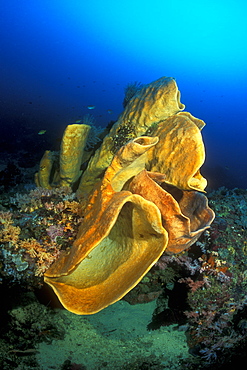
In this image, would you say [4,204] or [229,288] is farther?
[4,204]

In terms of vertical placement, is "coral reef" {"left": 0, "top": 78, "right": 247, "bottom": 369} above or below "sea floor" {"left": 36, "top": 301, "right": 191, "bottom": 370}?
above

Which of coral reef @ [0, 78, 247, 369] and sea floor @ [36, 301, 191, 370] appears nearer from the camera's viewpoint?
coral reef @ [0, 78, 247, 369]

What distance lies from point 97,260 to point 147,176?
1304mm

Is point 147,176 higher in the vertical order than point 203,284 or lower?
higher

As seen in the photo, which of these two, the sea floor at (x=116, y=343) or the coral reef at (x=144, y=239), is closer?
the coral reef at (x=144, y=239)

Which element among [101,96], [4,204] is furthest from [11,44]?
[4,204]

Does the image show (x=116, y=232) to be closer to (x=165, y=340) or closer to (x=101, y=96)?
(x=165, y=340)

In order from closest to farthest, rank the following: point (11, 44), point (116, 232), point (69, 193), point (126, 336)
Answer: point (116, 232) → point (126, 336) → point (69, 193) → point (11, 44)

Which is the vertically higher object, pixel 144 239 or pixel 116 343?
pixel 144 239

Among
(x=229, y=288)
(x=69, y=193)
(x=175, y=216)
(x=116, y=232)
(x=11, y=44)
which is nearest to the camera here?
(x=175, y=216)

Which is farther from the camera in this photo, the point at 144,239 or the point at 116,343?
the point at 116,343

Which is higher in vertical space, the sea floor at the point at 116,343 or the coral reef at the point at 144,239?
the coral reef at the point at 144,239

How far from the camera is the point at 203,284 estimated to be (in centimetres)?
343

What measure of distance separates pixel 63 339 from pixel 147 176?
304 cm
